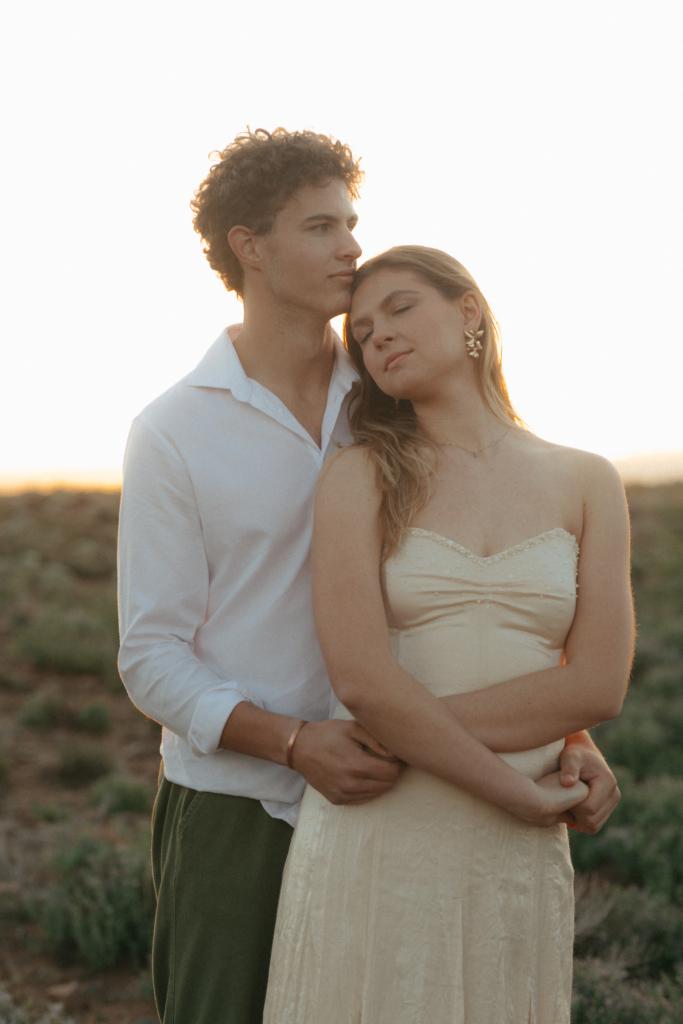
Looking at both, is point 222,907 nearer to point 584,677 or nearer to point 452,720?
point 452,720

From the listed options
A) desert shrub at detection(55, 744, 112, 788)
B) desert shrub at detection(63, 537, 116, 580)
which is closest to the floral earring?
desert shrub at detection(55, 744, 112, 788)

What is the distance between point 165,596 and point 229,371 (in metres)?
0.61

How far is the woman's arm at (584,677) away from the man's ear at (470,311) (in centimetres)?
55

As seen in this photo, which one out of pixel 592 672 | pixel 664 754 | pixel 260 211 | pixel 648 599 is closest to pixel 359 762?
pixel 592 672

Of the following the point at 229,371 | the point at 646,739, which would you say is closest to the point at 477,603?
the point at 229,371

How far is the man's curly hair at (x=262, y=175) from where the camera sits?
10.3ft

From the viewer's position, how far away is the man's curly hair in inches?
124

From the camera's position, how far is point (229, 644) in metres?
2.88

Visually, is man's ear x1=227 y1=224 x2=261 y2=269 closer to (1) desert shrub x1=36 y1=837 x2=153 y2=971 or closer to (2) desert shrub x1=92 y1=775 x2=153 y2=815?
(1) desert shrub x1=36 y1=837 x2=153 y2=971

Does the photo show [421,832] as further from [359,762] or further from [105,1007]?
[105,1007]

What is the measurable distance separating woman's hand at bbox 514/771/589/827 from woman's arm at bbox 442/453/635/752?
0.10 metres

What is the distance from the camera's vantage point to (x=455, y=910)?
2.53m

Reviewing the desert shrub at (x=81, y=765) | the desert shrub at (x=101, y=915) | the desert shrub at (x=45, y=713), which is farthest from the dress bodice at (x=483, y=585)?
the desert shrub at (x=45, y=713)

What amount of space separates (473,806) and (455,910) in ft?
0.71
